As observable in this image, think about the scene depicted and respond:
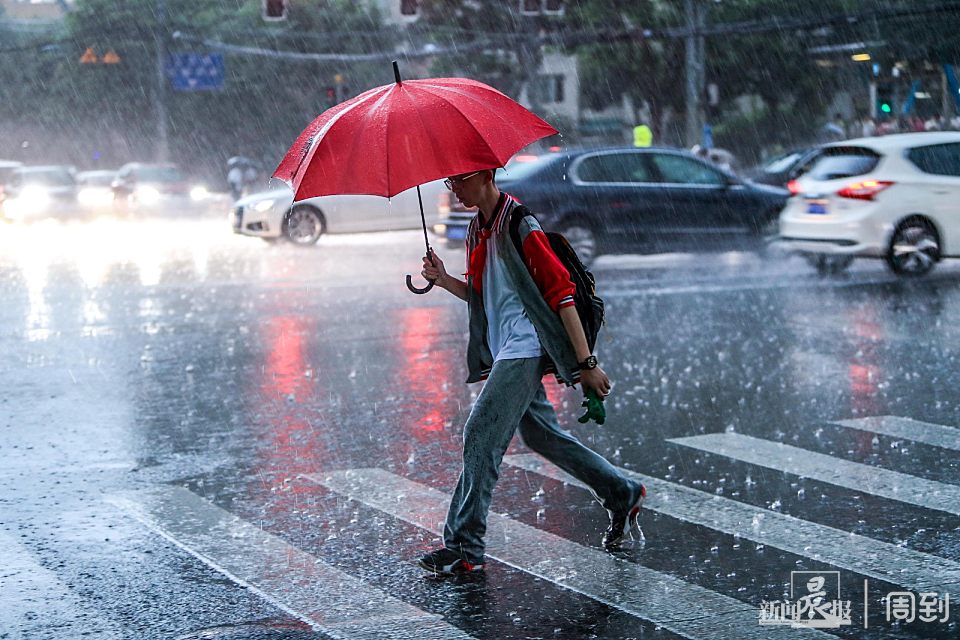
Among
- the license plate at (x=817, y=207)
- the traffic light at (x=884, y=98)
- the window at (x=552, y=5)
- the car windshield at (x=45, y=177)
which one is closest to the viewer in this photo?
the license plate at (x=817, y=207)

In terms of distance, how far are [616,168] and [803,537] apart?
12240mm

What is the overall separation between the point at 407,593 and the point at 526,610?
0.49 m

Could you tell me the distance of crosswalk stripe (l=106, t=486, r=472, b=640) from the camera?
4.81m

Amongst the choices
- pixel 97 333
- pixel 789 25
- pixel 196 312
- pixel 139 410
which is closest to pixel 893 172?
pixel 196 312

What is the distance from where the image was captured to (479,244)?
5410 millimetres

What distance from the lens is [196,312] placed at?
14172 mm

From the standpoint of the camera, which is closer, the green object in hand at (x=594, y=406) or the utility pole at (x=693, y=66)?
the green object in hand at (x=594, y=406)

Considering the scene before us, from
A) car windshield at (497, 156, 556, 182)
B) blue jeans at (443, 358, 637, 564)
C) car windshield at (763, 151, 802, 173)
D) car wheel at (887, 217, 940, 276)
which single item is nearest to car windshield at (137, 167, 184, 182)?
car windshield at (763, 151, 802, 173)

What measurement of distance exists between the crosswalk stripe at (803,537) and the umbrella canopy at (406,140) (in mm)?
1926

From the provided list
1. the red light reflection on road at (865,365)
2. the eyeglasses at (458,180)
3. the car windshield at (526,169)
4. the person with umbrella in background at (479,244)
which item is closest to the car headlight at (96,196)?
the car windshield at (526,169)

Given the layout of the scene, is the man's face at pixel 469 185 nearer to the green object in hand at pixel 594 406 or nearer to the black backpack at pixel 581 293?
the black backpack at pixel 581 293

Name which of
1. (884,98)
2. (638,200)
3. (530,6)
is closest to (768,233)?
(638,200)

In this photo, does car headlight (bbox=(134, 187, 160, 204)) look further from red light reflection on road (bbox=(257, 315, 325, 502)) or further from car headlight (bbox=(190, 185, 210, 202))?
red light reflection on road (bbox=(257, 315, 325, 502))

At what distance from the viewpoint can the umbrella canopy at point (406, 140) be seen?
5.05m
